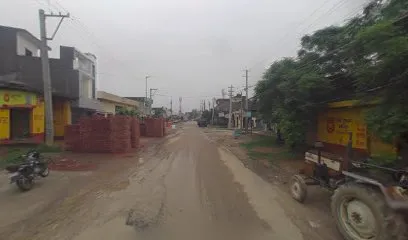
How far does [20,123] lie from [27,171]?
1451 cm

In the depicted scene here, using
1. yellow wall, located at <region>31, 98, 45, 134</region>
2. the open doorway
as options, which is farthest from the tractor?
the open doorway

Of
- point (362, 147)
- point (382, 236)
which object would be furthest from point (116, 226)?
point (362, 147)

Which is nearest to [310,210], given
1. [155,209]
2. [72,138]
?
[155,209]

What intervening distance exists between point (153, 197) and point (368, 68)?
7.22m

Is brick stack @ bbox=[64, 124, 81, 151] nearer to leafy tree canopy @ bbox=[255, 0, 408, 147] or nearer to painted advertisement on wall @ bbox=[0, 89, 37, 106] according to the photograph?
painted advertisement on wall @ bbox=[0, 89, 37, 106]

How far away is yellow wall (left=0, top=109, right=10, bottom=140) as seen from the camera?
70.8 feet

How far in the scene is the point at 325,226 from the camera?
7512 mm

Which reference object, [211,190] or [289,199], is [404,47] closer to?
[289,199]

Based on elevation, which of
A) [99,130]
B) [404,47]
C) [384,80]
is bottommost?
[99,130]

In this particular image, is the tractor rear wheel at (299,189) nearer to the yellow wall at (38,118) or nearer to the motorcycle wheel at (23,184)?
the motorcycle wheel at (23,184)

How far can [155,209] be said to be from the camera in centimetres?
852

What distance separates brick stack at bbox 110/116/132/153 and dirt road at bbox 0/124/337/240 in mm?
7434

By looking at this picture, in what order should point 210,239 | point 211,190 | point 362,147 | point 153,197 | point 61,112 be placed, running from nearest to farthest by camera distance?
point 210,239, point 153,197, point 211,190, point 362,147, point 61,112

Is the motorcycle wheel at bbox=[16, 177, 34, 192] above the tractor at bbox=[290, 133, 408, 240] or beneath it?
beneath
